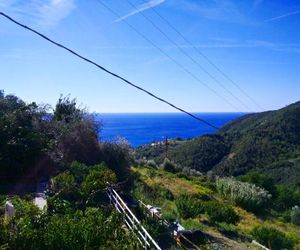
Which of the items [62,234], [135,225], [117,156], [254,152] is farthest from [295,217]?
[254,152]

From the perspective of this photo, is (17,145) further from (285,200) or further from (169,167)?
(169,167)

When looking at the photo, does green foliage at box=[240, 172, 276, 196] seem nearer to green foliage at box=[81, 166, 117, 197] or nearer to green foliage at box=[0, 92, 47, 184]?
green foliage at box=[0, 92, 47, 184]

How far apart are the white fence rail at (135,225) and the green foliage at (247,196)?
9595 mm

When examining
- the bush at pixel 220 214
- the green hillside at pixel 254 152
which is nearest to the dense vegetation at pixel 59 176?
the bush at pixel 220 214

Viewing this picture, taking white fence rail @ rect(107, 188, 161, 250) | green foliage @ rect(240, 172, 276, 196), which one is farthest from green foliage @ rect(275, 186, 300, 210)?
white fence rail @ rect(107, 188, 161, 250)

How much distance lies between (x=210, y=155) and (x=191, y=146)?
22.6 ft

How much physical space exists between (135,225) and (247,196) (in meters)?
12.8

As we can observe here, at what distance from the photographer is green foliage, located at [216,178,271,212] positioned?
21.4m

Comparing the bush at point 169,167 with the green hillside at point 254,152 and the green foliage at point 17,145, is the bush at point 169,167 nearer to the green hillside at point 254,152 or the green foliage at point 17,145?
the green foliage at point 17,145

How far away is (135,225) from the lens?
33.2 ft

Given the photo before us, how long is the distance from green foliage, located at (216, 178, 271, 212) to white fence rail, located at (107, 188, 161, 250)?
9595 mm

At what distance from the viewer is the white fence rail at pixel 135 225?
28.1ft

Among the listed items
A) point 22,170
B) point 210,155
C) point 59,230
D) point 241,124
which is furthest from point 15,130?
point 241,124

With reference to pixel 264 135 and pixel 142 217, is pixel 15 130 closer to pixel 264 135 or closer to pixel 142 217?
pixel 142 217
